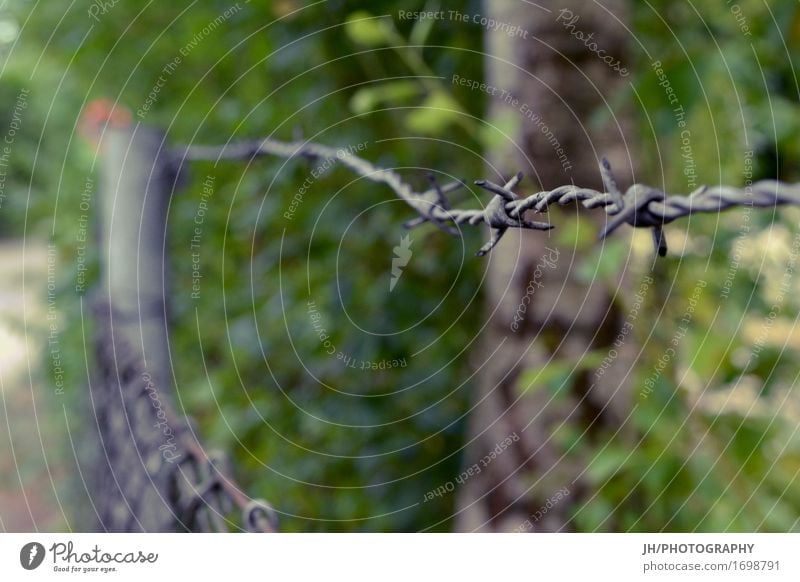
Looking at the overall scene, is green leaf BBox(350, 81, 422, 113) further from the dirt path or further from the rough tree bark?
the dirt path

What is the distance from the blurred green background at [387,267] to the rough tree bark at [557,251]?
2 centimetres

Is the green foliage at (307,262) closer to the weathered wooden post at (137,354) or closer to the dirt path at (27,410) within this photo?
the weathered wooden post at (137,354)

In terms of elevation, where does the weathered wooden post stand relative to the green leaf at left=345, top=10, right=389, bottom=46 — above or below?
below

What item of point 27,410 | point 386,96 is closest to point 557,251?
point 386,96

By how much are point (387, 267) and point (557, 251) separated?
0.87 feet

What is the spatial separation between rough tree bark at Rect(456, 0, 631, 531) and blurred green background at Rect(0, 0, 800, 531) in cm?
2

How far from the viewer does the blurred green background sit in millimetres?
590

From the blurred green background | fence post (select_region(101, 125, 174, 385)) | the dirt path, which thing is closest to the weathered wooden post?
fence post (select_region(101, 125, 174, 385))

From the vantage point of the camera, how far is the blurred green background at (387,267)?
1.94ft

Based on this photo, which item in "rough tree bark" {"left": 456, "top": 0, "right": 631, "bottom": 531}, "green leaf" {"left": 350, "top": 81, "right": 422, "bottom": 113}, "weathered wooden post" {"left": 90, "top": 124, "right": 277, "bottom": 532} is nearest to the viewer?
"weathered wooden post" {"left": 90, "top": 124, "right": 277, "bottom": 532}

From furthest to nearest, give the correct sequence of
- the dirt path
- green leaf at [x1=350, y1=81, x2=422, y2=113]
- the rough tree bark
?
the dirt path < green leaf at [x1=350, y1=81, x2=422, y2=113] < the rough tree bark

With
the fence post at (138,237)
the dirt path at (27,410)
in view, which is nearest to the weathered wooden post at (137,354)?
the fence post at (138,237)

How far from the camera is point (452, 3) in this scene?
0.82 meters

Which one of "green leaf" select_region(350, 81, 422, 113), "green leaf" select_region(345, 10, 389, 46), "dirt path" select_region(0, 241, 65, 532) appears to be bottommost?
"dirt path" select_region(0, 241, 65, 532)
